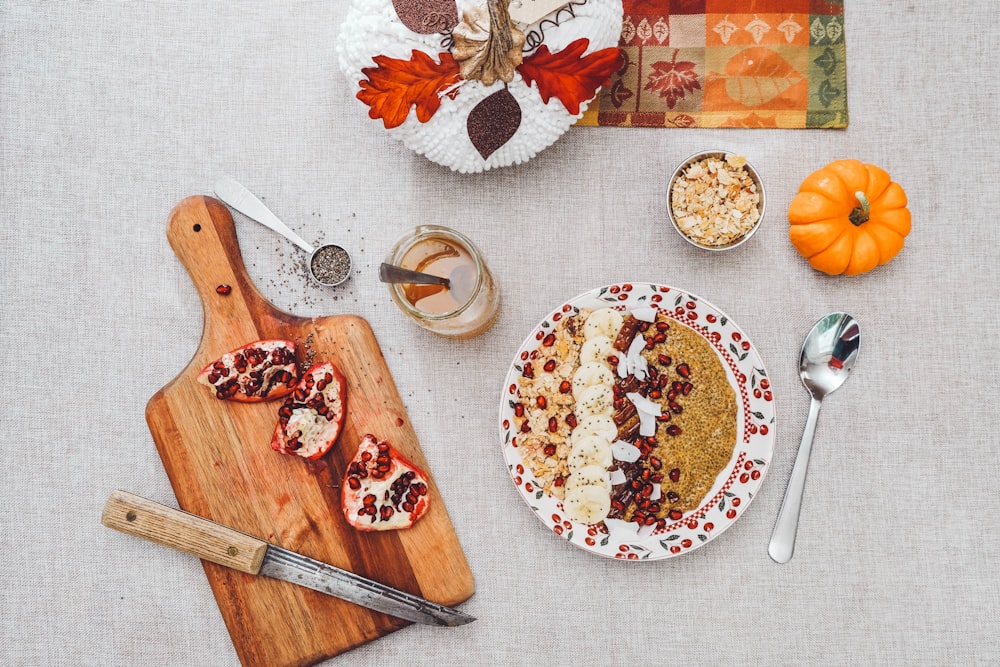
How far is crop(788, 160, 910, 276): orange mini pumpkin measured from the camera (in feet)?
4.87

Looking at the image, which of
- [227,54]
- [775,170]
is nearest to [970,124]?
[775,170]

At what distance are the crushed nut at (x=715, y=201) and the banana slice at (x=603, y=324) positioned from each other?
0.81ft

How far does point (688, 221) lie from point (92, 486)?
1.57m

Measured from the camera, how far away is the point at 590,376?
1527 mm

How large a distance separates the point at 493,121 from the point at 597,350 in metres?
0.55

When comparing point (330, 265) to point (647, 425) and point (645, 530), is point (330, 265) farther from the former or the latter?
point (645, 530)

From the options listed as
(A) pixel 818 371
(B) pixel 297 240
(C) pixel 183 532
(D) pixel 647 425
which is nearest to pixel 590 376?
(D) pixel 647 425

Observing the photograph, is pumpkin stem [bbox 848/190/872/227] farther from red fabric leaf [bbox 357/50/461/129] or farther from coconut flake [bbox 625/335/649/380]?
red fabric leaf [bbox 357/50/461/129]

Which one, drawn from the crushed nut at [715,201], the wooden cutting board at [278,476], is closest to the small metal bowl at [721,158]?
the crushed nut at [715,201]

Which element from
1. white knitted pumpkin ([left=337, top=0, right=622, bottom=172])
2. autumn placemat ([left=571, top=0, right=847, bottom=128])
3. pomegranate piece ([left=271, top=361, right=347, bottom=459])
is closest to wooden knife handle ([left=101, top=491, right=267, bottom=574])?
pomegranate piece ([left=271, top=361, right=347, bottom=459])

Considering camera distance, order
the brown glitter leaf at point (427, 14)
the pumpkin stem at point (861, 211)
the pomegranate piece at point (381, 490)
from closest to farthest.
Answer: the brown glitter leaf at point (427, 14)
the pumpkin stem at point (861, 211)
the pomegranate piece at point (381, 490)

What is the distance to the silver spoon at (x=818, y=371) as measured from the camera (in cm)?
156

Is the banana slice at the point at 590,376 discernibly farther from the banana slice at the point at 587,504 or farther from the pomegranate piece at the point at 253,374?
the pomegranate piece at the point at 253,374

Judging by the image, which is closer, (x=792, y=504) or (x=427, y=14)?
(x=427, y=14)
